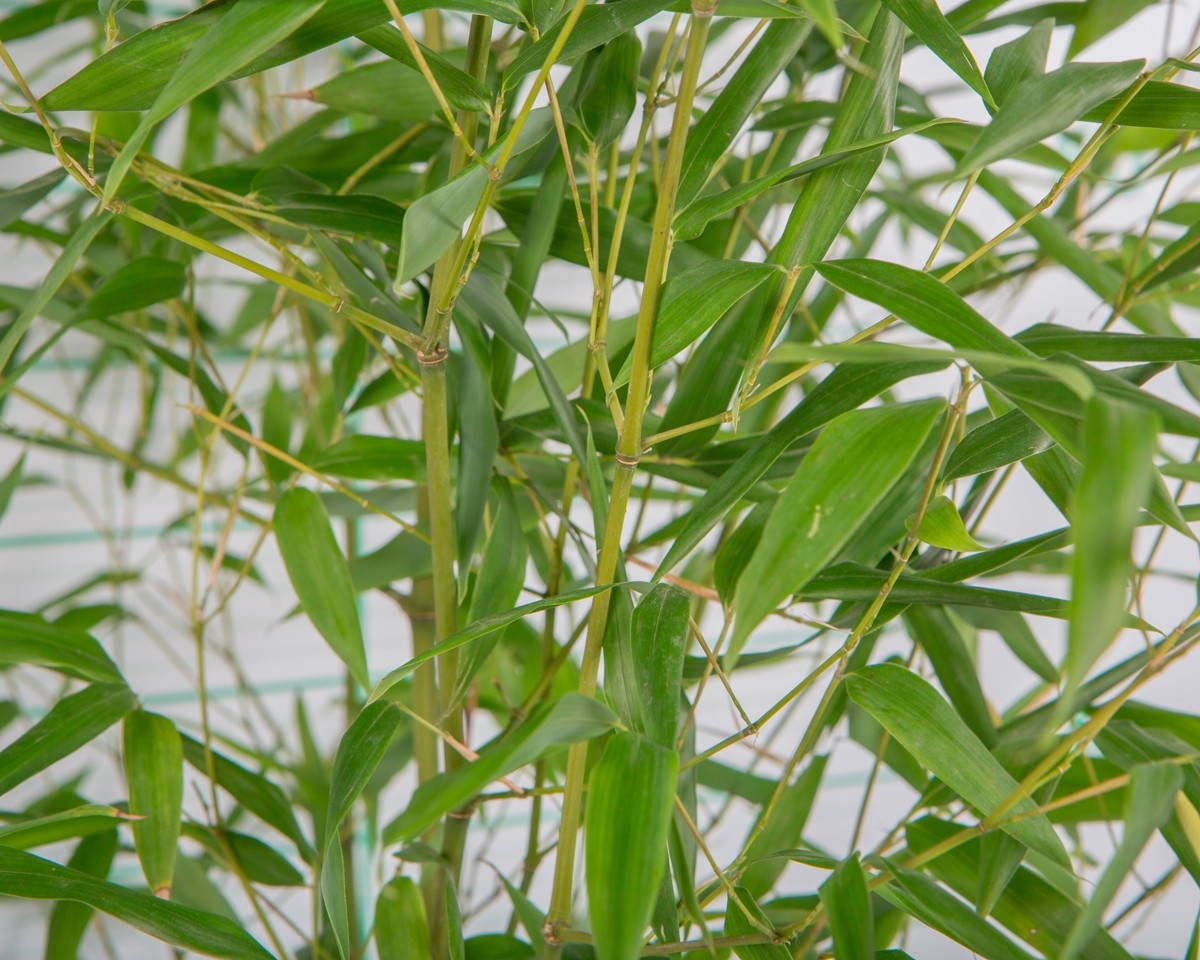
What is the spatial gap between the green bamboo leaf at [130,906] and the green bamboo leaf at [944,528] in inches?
12.7

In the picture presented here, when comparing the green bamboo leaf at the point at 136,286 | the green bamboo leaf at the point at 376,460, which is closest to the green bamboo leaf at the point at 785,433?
the green bamboo leaf at the point at 376,460

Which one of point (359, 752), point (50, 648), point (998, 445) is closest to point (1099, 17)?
point (998, 445)

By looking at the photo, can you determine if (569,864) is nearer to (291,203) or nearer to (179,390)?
(291,203)

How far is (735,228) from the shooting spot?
1.69ft

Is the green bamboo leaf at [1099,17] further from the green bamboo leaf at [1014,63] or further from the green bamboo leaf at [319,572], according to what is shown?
the green bamboo leaf at [319,572]

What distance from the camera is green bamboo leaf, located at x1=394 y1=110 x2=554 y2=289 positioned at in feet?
0.91

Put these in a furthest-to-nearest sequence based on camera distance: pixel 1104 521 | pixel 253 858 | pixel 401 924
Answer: pixel 253 858
pixel 401 924
pixel 1104 521

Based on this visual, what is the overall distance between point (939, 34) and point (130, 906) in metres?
0.45

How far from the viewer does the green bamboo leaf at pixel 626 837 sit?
0.28 metres

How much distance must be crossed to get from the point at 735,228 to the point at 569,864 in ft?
1.06

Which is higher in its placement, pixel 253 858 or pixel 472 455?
pixel 472 455

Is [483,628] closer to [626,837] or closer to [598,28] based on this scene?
[626,837]

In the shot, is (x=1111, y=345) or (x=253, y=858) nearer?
(x=1111, y=345)

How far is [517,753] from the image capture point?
0.27 meters
